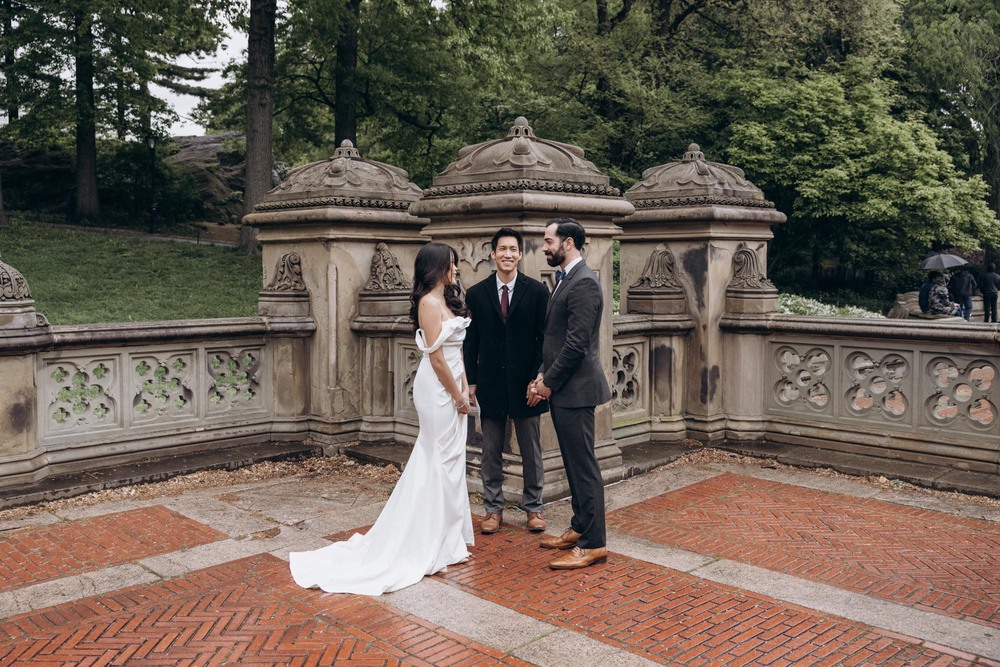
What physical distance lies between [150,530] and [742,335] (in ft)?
18.3

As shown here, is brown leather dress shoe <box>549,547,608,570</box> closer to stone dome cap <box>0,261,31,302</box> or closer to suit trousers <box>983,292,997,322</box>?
stone dome cap <box>0,261,31,302</box>

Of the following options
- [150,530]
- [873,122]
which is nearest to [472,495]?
[150,530]

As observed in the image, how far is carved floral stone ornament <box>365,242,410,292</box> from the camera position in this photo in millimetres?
8781

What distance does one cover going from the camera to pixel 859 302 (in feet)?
97.2

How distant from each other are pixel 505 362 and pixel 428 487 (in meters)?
1.07

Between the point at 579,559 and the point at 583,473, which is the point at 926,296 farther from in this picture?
the point at 579,559

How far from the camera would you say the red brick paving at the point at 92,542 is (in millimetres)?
5434

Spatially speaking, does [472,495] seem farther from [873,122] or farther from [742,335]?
[873,122]

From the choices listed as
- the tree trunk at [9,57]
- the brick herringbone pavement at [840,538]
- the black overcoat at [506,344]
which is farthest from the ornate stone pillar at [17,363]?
the tree trunk at [9,57]

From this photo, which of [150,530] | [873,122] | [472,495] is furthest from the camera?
[873,122]

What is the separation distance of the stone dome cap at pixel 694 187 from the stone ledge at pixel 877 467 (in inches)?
94.2

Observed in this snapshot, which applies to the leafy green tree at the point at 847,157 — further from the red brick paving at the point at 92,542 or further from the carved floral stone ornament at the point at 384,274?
the red brick paving at the point at 92,542

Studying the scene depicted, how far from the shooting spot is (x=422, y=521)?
5.45m

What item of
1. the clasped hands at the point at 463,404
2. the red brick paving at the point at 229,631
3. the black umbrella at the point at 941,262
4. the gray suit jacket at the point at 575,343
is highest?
the black umbrella at the point at 941,262
